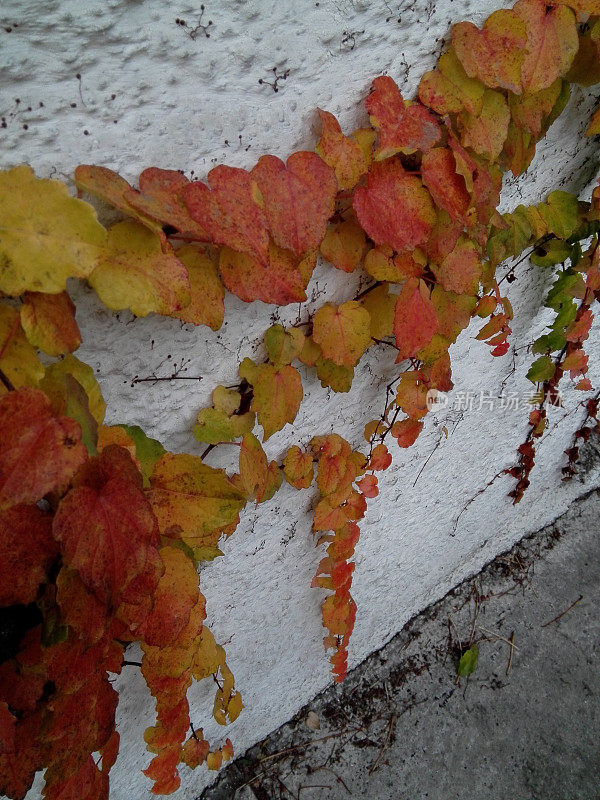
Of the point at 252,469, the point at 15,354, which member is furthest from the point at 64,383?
the point at 252,469

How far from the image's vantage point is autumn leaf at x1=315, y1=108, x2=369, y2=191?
765 millimetres

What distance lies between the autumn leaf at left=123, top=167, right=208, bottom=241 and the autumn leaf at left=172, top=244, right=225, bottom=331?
0.05m

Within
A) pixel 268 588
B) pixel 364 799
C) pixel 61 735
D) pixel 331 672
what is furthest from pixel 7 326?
pixel 364 799

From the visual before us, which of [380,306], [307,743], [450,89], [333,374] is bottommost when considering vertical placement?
[307,743]

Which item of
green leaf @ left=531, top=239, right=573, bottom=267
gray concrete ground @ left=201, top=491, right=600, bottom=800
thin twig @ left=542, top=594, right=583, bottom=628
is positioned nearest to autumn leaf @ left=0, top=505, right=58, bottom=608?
green leaf @ left=531, top=239, right=573, bottom=267

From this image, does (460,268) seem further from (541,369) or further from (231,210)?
(541,369)

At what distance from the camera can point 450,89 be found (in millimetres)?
851

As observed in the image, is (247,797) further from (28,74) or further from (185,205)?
(28,74)

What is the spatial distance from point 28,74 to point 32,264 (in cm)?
19

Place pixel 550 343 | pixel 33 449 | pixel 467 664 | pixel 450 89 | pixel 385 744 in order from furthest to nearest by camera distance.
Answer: pixel 467 664
pixel 385 744
pixel 550 343
pixel 450 89
pixel 33 449

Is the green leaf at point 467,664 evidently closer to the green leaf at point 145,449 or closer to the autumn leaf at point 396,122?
the green leaf at point 145,449

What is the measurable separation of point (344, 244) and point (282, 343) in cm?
18

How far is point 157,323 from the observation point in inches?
31.4

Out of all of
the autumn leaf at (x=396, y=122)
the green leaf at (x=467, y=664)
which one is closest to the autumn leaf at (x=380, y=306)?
the autumn leaf at (x=396, y=122)
